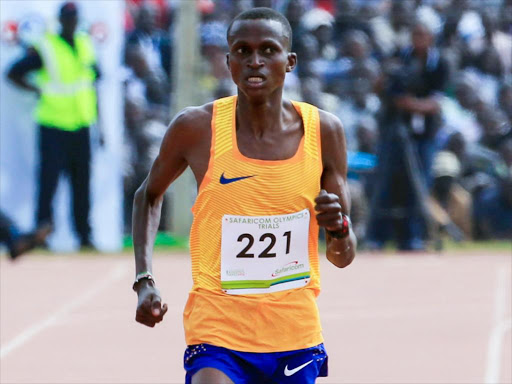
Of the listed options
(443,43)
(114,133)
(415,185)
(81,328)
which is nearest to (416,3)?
(443,43)

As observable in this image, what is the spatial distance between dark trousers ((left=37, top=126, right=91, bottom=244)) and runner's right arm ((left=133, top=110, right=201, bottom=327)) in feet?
34.9

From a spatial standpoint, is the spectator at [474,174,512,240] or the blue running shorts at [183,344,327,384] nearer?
the blue running shorts at [183,344,327,384]

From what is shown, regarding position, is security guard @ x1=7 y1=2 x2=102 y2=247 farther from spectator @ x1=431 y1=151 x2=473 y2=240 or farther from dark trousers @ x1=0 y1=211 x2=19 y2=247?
spectator @ x1=431 y1=151 x2=473 y2=240

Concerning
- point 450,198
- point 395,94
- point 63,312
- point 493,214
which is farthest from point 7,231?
point 493,214

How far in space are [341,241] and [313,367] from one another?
45 cm

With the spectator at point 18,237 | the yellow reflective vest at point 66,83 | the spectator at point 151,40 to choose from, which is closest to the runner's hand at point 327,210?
the spectator at point 18,237

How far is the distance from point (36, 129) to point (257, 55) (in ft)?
36.8

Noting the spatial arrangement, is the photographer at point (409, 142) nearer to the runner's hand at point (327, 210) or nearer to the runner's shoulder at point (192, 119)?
the runner's shoulder at point (192, 119)

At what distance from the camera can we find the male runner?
13.8 feet

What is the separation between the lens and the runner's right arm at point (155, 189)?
4.37m

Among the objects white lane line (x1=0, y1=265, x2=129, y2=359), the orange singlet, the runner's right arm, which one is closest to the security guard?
white lane line (x1=0, y1=265, x2=129, y2=359)

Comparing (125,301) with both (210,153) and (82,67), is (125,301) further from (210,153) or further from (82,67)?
(210,153)

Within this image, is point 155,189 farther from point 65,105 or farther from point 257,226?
point 65,105

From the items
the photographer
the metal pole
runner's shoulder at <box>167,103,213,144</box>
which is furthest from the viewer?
the metal pole
